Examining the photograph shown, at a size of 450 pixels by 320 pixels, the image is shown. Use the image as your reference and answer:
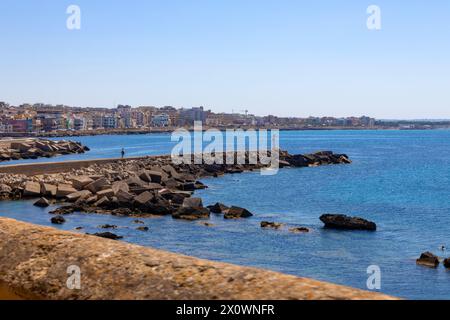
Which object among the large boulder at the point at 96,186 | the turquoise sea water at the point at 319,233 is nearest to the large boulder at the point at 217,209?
the turquoise sea water at the point at 319,233

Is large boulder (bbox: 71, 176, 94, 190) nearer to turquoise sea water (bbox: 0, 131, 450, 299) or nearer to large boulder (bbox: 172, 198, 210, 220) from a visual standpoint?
turquoise sea water (bbox: 0, 131, 450, 299)

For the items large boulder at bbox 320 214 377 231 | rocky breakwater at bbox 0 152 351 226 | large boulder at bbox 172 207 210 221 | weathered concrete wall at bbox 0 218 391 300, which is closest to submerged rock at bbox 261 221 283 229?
large boulder at bbox 320 214 377 231

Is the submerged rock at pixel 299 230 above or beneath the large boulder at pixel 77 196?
beneath

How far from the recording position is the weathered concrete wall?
246 inches

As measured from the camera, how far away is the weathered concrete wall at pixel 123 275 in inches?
246

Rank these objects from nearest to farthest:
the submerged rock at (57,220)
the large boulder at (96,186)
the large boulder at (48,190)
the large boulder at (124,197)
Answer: the submerged rock at (57,220), the large boulder at (124,197), the large boulder at (48,190), the large boulder at (96,186)

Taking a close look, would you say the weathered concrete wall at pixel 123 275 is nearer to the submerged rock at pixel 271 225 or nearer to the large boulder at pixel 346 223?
the submerged rock at pixel 271 225

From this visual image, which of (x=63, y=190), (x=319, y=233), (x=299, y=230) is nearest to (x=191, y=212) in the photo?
(x=299, y=230)

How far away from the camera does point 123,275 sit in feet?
23.0

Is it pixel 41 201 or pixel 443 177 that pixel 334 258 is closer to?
pixel 41 201

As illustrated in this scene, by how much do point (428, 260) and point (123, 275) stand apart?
1865cm

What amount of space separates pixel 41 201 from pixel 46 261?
30.8 m

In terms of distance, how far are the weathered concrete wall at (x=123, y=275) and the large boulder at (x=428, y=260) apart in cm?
1771
